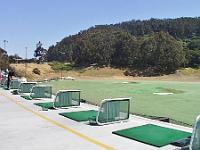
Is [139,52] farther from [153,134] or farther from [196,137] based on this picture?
[196,137]

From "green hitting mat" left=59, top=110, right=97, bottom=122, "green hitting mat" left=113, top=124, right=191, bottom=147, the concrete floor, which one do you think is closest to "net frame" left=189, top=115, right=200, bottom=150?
the concrete floor

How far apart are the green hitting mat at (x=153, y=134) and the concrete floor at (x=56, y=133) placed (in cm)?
27

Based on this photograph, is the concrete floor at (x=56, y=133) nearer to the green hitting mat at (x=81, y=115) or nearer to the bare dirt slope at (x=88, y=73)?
the green hitting mat at (x=81, y=115)

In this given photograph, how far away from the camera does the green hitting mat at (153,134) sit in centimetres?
905

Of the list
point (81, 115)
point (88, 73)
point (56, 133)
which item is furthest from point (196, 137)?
point (88, 73)

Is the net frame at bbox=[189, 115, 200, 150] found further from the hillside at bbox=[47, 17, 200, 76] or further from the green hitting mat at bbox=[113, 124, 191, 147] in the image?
the hillside at bbox=[47, 17, 200, 76]

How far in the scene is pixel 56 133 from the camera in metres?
10.4

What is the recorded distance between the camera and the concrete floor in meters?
8.77

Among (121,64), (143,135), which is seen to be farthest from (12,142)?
(121,64)

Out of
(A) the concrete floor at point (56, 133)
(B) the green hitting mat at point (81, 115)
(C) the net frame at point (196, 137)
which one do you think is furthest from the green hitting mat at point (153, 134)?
(B) the green hitting mat at point (81, 115)

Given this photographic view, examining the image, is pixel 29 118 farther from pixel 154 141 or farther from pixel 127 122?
pixel 154 141

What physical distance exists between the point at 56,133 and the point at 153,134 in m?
2.66

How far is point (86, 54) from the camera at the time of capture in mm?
105625

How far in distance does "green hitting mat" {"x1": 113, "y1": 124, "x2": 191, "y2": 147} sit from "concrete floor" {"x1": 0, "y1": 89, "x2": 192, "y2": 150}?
0.87 feet
